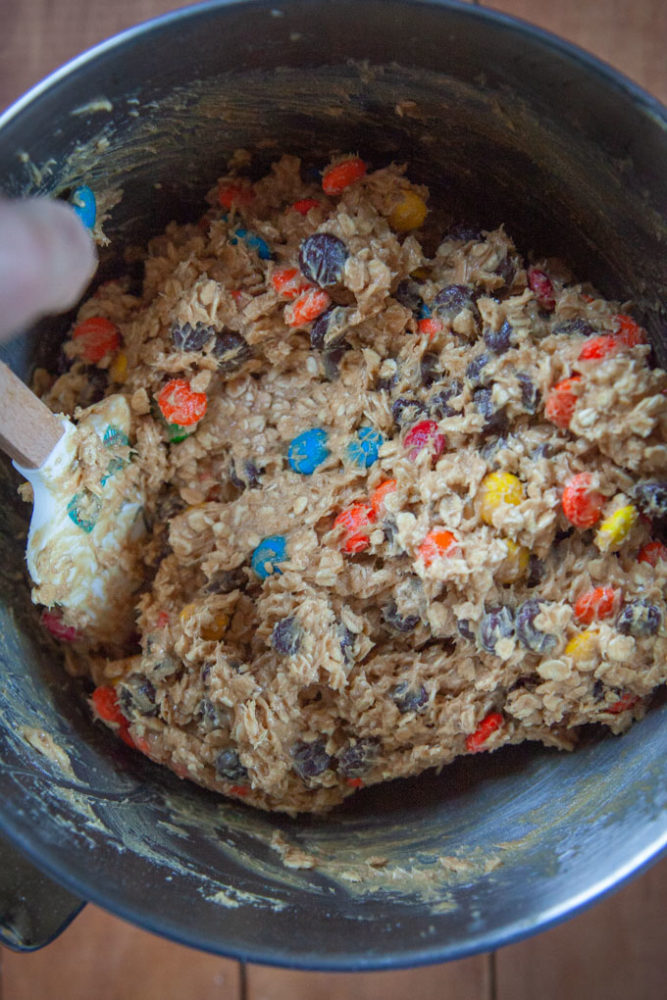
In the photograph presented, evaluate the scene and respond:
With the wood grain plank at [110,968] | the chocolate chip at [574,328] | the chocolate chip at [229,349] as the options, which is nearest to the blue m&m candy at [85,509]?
the chocolate chip at [229,349]

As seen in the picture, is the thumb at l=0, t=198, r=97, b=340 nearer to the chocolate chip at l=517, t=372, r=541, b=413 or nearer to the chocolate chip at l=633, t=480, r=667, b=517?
the chocolate chip at l=517, t=372, r=541, b=413

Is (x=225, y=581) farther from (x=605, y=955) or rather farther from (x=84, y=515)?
(x=605, y=955)

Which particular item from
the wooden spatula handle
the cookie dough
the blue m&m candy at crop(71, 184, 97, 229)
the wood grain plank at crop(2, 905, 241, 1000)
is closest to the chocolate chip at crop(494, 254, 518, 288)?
the cookie dough

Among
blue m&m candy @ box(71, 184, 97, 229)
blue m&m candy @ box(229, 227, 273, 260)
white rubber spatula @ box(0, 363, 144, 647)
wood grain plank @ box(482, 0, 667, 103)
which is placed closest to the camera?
white rubber spatula @ box(0, 363, 144, 647)

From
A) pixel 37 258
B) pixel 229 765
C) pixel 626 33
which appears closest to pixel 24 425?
pixel 37 258

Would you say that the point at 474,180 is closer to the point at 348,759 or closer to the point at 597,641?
the point at 597,641
